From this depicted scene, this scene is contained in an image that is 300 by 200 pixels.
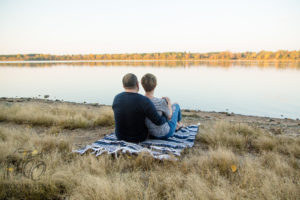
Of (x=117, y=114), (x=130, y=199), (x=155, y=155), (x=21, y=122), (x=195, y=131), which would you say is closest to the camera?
(x=130, y=199)

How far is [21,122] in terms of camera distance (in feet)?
18.8

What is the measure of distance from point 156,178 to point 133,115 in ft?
4.08

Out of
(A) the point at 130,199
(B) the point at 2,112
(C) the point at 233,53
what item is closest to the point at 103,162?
(A) the point at 130,199

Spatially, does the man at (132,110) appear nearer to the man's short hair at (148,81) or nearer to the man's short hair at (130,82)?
the man's short hair at (130,82)

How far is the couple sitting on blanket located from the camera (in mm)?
3258

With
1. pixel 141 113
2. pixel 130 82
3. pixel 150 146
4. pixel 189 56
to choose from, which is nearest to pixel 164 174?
pixel 150 146

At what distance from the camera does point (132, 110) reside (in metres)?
3.31

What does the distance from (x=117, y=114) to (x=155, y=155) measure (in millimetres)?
994

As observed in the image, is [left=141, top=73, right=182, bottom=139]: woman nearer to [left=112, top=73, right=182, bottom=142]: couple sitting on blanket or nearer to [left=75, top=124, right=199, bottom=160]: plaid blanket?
[left=112, top=73, right=182, bottom=142]: couple sitting on blanket

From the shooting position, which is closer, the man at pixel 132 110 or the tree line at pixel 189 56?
the man at pixel 132 110

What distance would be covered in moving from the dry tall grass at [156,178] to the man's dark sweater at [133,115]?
1.92ft

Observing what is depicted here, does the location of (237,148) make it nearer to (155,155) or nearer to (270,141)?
(270,141)

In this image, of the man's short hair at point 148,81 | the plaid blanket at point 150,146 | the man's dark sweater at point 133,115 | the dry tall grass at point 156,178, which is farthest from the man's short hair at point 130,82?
the dry tall grass at point 156,178

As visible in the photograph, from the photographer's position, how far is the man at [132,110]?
3242 millimetres
